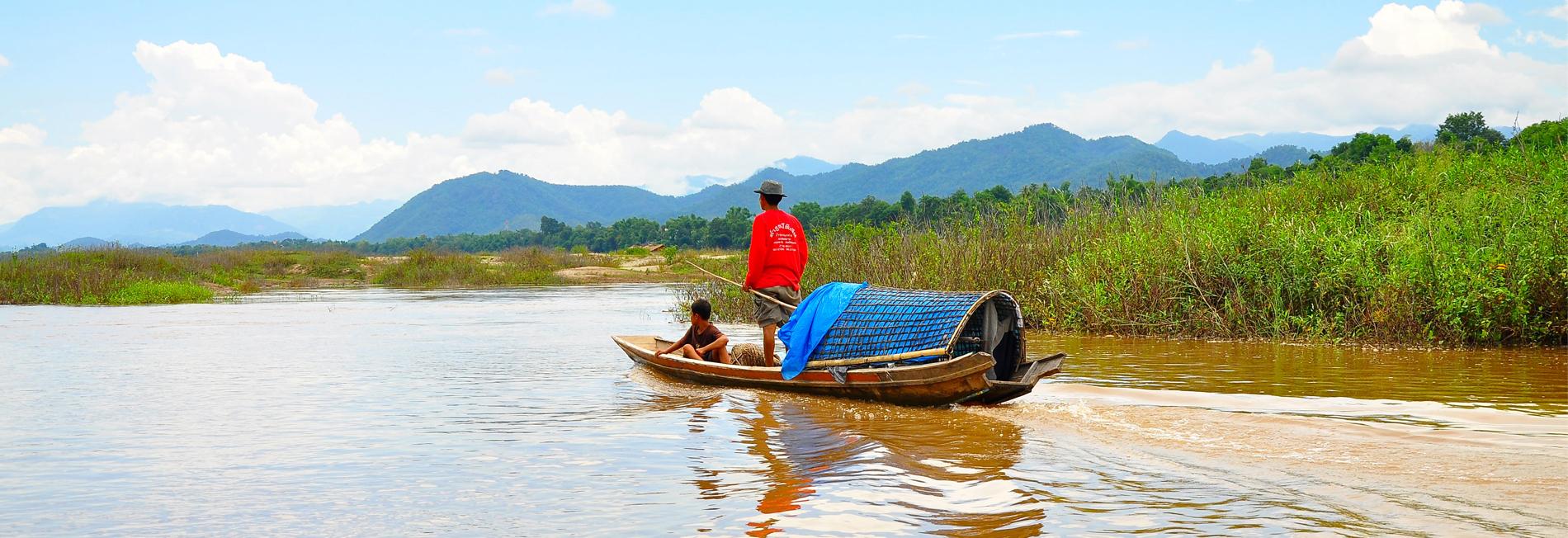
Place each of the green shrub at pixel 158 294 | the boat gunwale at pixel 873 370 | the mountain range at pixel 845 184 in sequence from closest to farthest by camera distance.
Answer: the boat gunwale at pixel 873 370 < the green shrub at pixel 158 294 < the mountain range at pixel 845 184

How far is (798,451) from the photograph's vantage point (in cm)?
618

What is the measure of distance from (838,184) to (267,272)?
105962mm

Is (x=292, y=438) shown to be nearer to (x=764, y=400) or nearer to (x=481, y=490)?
(x=481, y=490)

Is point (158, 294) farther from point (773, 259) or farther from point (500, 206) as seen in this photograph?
point (500, 206)

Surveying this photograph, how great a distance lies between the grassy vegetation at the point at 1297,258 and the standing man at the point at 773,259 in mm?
4720

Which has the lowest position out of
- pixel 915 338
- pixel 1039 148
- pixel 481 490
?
pixel 481 490

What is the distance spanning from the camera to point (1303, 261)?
34.2 ft

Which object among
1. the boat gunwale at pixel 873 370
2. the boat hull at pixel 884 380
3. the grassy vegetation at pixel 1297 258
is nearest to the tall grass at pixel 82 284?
the grassy vegetation at pixel 1297 258

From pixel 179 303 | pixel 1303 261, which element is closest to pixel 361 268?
pixel 179 303

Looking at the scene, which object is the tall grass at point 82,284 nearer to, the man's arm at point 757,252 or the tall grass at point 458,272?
the tall grass at point 458,272

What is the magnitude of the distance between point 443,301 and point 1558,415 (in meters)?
22.2

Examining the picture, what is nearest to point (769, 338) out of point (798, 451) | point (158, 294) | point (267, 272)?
point (798, 451)

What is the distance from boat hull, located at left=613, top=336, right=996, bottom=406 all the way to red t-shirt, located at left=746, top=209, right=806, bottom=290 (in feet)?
2.40

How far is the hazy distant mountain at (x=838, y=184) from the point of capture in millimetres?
118688
